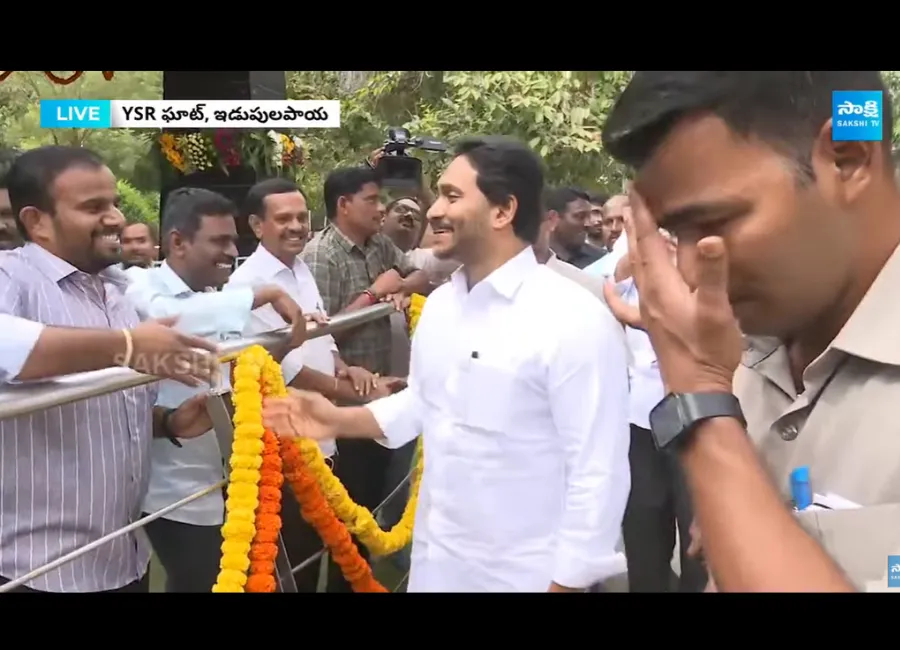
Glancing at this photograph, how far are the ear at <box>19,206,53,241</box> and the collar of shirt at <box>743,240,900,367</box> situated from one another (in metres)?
1.07

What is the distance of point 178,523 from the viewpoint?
4.30 ft

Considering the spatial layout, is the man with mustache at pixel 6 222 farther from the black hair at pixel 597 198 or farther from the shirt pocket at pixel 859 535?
the shirt pocket at pixel 859 535

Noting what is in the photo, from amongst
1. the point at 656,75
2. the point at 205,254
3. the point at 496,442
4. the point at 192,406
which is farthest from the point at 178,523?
the point at 656,75

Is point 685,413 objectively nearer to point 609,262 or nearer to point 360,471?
point 609,262

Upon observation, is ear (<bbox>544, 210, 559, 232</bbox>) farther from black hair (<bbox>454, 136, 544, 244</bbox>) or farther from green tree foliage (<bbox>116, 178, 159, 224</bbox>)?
green tree foliage (<bbox>116, 178, 159, 224</bbox>)

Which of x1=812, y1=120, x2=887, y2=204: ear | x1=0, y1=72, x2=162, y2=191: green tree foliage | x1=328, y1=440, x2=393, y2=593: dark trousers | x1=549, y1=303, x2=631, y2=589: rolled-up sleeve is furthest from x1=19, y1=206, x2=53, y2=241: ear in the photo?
x1=812, y1=120, x2=887, y2=204: ear

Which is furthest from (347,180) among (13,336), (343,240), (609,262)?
(13,336)

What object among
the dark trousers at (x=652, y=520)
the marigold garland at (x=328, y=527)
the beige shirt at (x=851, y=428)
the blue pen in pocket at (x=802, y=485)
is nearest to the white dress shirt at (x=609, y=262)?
the dark trousers at (x=652, y=520)

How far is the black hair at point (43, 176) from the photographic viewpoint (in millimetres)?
1186

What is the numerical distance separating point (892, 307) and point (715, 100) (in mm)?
279

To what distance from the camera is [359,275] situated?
1304 mm

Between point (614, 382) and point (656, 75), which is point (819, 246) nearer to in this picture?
point (656, 75)

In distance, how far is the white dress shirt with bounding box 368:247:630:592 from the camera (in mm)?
1173

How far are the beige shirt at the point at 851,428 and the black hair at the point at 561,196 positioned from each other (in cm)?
40
